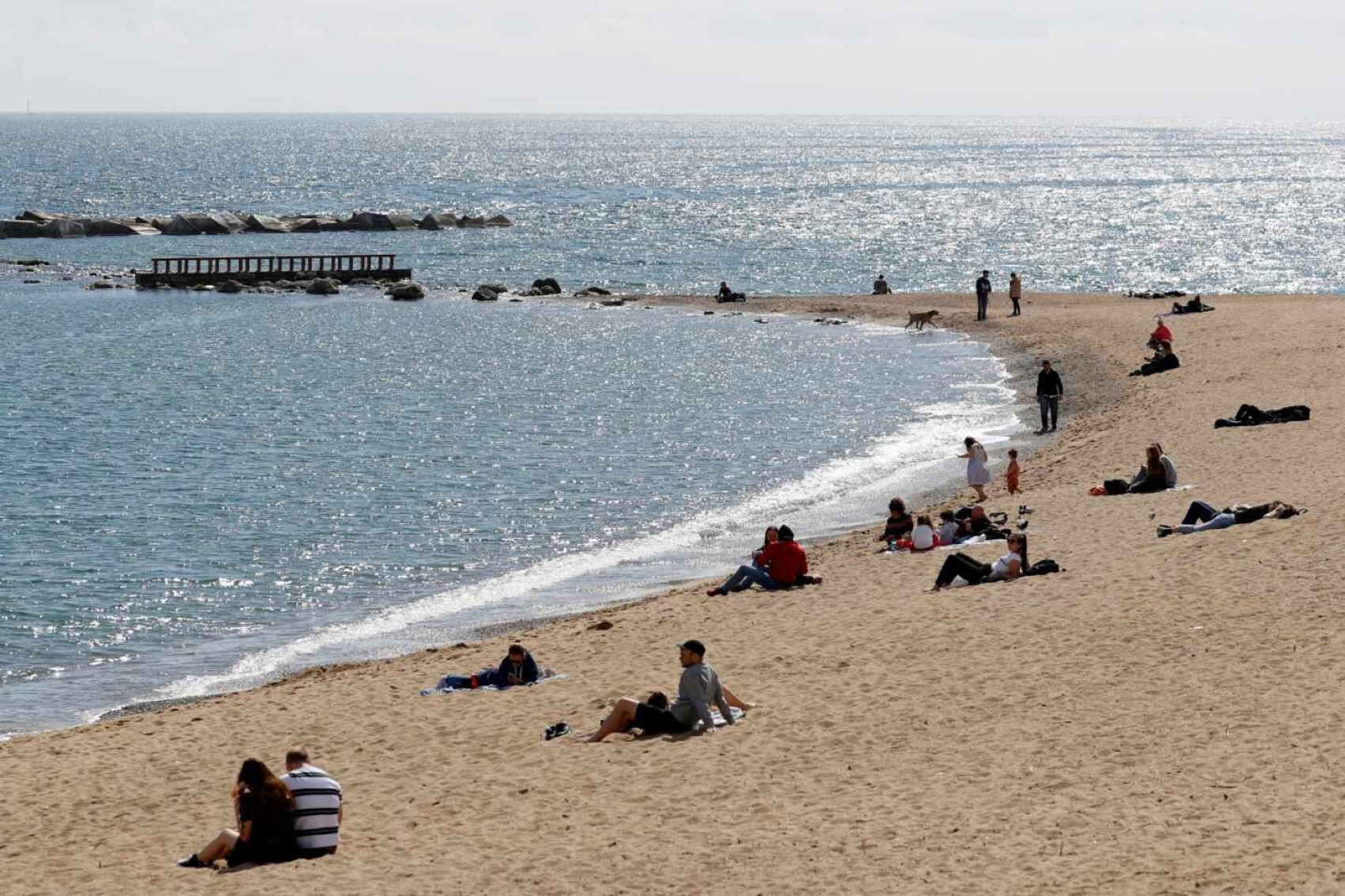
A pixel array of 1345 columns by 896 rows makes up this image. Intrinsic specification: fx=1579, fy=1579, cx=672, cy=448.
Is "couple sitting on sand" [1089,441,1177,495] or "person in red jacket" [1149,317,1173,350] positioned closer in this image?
"couple sitting on sand" [1089,441,1177,495]

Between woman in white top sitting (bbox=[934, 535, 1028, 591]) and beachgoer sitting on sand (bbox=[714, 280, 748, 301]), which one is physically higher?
woman in white top sitting (bbox=[934, 535, 1028, 591])

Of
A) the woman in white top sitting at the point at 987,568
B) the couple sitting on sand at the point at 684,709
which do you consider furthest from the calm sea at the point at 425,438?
the couple sitting on sand at the point at 684,709

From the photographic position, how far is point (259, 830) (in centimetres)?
1266

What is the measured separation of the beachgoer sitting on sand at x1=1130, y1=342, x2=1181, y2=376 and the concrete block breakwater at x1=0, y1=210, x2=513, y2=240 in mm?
73062

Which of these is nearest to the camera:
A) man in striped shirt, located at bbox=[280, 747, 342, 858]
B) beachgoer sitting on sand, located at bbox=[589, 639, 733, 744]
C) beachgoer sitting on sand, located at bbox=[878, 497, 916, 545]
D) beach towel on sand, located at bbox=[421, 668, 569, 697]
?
man in striped shirt, located at bbox=[280, 747, 342, 858]

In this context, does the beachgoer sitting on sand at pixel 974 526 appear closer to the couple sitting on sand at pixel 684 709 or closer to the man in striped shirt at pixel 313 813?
the couple sitting on sand at pixel 684 709

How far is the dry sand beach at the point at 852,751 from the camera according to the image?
1162 centimetres

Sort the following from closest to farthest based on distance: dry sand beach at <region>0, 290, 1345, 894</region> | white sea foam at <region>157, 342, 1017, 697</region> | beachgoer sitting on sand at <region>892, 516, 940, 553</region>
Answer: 1. dry sand beach at <region>0, 290, 1345, 894</region>
2. white sea foam at <region>157, 342, 1017, 697</region>
3. beachgoer sitting on sand at <region>892, 516, 940, 553</region>

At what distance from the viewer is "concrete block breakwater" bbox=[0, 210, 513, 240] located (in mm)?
98438

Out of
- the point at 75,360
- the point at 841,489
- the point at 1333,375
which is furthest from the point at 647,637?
the point at 75,360

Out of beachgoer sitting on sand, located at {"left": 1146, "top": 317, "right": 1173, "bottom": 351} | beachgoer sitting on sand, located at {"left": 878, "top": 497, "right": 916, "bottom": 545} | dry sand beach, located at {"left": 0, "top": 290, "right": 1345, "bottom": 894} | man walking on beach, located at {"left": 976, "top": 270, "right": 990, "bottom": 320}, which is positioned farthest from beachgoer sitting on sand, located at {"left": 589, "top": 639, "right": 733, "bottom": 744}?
man walking on beach, located at {"left": 976, "top": 270, "right": 990, "bottom": 320}

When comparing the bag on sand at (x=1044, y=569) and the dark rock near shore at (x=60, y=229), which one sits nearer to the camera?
the bag on sand at (x=1044, y=569)

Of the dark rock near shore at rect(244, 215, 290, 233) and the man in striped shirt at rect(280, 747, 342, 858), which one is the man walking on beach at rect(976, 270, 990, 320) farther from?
the dark rock near shore at rect(244, 215, 290, 233)

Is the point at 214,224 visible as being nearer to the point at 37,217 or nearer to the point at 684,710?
the point at 37,217
